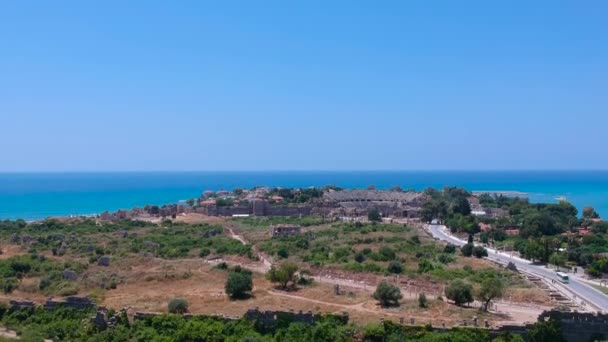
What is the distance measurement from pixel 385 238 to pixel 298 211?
29.1 meters

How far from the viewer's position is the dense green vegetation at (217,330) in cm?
2345

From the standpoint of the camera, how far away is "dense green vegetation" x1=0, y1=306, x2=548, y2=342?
23453 mm

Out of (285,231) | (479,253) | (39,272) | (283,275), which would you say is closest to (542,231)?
(479,253)

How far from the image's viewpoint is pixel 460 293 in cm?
2805

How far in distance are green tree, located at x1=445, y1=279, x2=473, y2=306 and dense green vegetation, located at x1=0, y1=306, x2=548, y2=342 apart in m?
4.39

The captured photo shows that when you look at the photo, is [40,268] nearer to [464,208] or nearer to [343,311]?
[343,311]

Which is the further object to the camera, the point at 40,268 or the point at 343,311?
the point at 40,268

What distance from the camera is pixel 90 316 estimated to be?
92.0 ft

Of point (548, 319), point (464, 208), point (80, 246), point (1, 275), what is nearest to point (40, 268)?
point (1, 275)

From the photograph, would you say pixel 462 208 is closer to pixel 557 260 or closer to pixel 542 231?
pixel 542 231

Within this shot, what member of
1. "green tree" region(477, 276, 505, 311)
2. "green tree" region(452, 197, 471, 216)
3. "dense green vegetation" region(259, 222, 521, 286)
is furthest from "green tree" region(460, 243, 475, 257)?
"green tree" region(452, 197, 471, 216)

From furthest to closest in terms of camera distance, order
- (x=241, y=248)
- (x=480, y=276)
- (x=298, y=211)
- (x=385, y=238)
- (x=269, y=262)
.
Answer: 1. (x=298, y=211)
2. (x=385, y=238)
3. (x=241, y=248)
4. (x=269, y=262)
5. (x=480, y=276)

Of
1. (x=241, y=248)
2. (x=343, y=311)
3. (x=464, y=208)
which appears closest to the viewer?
(x=343, y=311)

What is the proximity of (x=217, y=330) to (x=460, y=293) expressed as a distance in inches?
470
